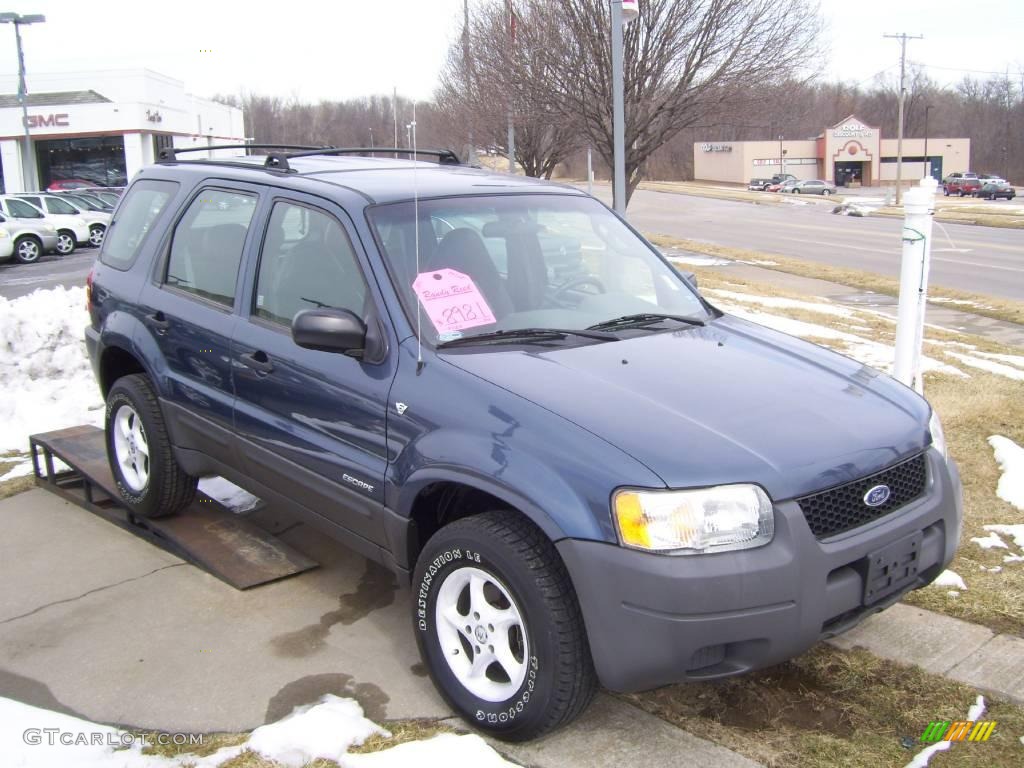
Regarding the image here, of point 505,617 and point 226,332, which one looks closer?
point 505,617

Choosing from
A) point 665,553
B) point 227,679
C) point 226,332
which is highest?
point 226,332

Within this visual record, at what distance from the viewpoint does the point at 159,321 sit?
480 cm

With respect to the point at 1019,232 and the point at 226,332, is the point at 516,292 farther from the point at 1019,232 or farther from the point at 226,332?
the point at 1019,232

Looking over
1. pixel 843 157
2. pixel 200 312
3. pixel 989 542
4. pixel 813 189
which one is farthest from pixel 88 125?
pixel 843 157

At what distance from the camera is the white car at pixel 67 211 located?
26734 mm

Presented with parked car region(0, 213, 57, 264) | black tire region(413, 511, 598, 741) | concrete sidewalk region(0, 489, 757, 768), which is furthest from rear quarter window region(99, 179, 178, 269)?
parked car region(0, 213, 57, 264)

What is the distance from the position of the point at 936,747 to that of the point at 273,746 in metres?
2.19

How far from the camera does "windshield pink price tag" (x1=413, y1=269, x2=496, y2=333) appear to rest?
11.9 ft

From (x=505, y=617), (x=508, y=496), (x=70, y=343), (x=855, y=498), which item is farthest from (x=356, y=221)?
(x=70, y=343)

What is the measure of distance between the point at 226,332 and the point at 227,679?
60.5 inches

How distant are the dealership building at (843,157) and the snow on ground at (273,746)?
95310 mm

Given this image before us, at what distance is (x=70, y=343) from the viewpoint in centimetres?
860

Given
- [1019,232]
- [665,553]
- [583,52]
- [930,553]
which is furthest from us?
[1019,232]

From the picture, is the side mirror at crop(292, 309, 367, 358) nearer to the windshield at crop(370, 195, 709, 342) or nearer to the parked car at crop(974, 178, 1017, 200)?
the windshield at crop(370, 195, 709, 342)
